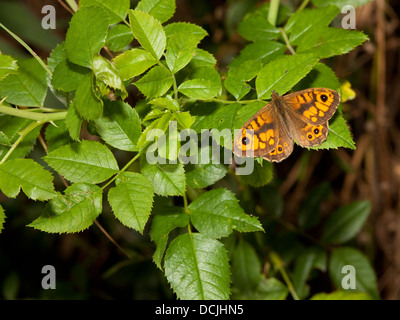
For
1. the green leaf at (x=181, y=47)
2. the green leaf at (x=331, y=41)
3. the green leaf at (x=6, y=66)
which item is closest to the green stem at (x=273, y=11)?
the green leaf at (x=331, y=41)

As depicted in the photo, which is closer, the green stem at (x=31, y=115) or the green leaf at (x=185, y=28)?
the green stem at (x=31, y=115)

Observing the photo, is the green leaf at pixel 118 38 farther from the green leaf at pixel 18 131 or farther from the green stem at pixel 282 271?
the green stem at pixel 282 271

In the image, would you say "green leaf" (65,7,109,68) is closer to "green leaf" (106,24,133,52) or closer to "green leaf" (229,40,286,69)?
"green leaf" (106,24,133,52)

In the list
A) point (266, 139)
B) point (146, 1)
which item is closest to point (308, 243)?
point (266, 139)

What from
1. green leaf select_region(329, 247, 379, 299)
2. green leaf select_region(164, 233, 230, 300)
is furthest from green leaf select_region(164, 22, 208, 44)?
green leaf select_region(329, 247, 379, 299)

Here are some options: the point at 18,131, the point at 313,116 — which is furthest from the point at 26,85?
the point at 313,116
